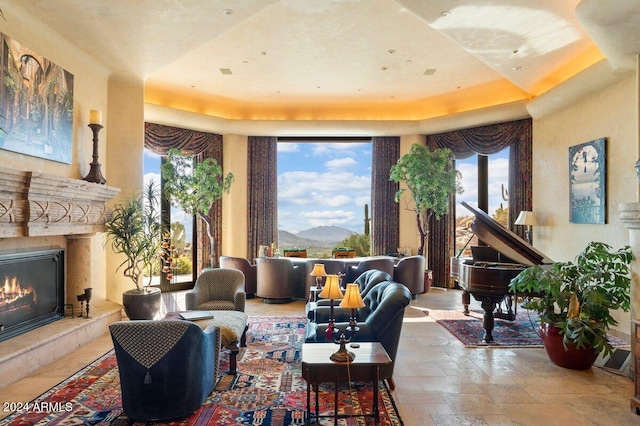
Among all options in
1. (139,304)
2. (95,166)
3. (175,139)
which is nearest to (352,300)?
(139,304)

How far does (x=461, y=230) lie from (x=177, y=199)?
6.85 meters

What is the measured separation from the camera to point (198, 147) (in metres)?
9.25

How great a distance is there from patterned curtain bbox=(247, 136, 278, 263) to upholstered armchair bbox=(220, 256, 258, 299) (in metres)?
1.69

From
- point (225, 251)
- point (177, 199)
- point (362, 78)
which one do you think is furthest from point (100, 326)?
point (362, 78)

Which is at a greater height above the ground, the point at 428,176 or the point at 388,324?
the point at 428,176

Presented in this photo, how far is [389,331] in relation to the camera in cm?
371

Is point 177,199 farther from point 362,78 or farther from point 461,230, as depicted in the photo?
point 461,230

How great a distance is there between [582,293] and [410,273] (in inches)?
143

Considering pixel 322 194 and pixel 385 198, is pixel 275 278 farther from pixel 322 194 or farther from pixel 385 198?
pixel 322 194

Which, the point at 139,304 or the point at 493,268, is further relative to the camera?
the point at 139,304

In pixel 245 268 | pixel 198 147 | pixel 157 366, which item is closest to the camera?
pixel 157 366

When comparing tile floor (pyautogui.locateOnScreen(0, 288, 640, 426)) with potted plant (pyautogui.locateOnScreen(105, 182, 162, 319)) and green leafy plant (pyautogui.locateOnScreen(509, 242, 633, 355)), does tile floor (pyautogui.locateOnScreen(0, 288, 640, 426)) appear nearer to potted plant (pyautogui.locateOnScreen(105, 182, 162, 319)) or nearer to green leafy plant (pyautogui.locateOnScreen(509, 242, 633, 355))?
green leafy plant (pyautogui.locateOnScreen(509, 242, 633, 355))

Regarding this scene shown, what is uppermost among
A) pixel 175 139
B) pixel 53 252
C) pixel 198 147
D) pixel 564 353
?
pixel 175 139

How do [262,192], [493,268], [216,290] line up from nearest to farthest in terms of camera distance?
[493,268], [216,290], [262,192]
